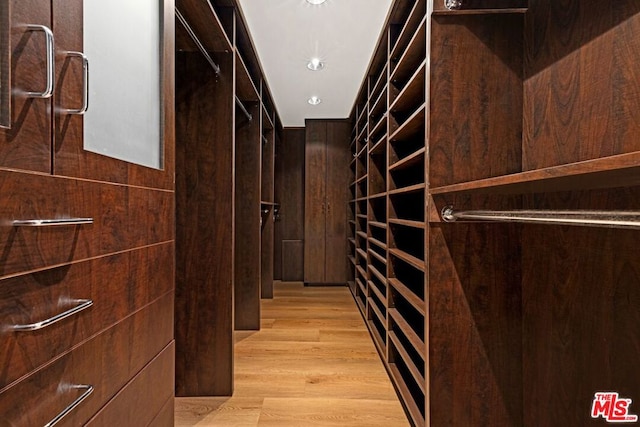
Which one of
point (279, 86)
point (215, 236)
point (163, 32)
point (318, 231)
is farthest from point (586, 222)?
point (318, 231)

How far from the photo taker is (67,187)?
0.69m

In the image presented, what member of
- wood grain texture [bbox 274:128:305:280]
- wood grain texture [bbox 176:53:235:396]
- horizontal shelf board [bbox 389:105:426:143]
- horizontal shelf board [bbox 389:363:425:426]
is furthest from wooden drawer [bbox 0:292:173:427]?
wood grain texture [bbox 274:128:305:280]

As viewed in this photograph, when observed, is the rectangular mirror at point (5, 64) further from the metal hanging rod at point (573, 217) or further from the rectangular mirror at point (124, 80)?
the metal hanging rod at point (573, 217)

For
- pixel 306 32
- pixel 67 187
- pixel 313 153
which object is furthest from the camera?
pixel 313 153

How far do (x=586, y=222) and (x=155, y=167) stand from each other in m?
1.11

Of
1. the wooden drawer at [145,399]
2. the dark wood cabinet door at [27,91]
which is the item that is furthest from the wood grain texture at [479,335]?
the dark wood cabinet door at [27,91]

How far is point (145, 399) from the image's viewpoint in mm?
1041

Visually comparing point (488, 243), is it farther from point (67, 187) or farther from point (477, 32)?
point (67, 187)

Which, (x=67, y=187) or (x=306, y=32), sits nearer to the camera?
(x=67, y=187)

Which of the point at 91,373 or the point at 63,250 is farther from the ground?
the point at 63,250

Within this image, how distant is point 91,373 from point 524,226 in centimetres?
145

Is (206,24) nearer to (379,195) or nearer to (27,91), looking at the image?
(27,91)

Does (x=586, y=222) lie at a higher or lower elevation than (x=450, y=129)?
lower

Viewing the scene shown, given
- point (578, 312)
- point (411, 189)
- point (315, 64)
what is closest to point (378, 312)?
point (411, 189)
